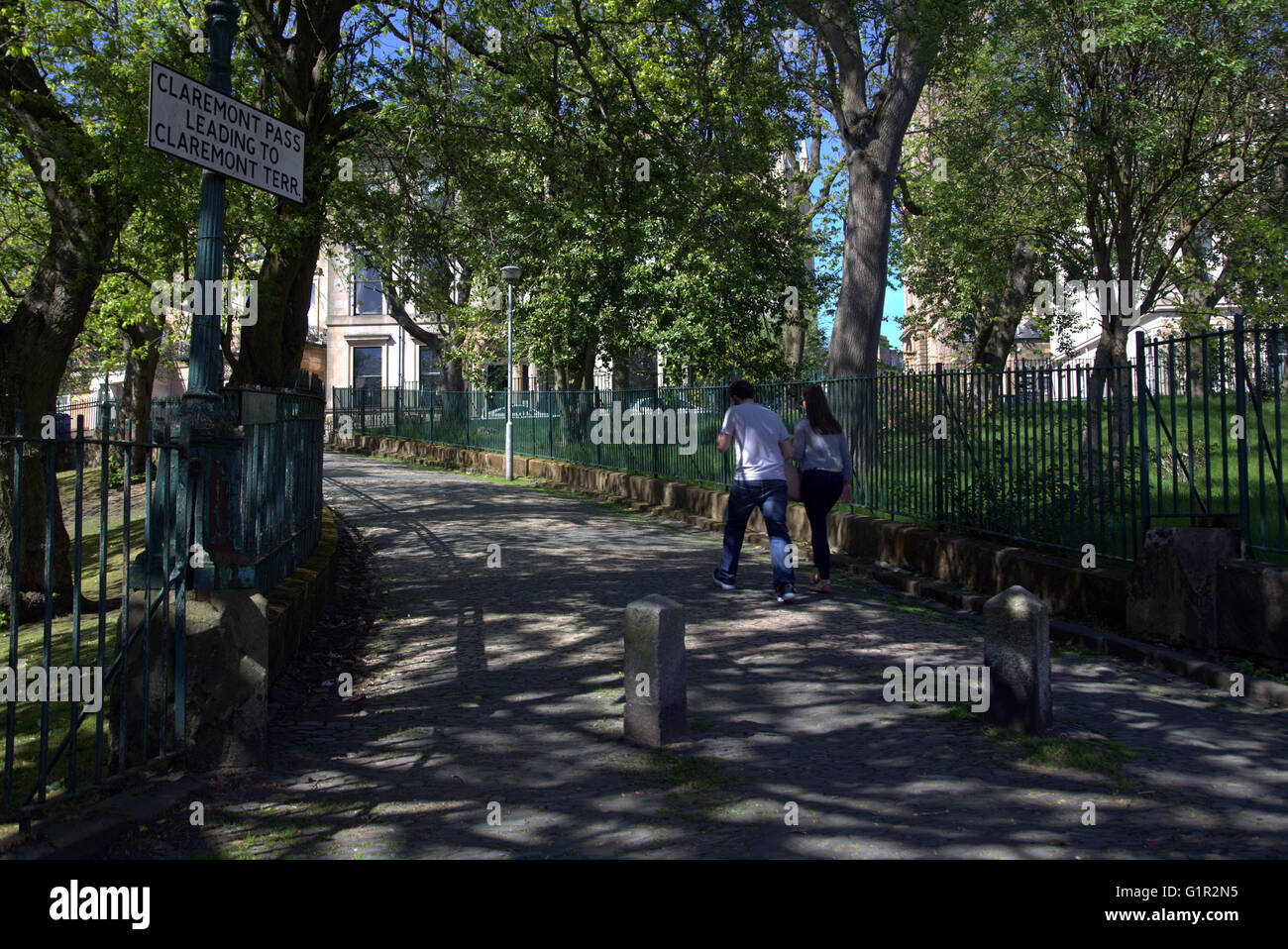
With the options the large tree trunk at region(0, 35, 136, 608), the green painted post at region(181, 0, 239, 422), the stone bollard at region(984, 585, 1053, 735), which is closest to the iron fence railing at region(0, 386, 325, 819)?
the green painted post at region(181, 0, 239, 422)

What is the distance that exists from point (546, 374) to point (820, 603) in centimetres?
2525

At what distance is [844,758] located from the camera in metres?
5.69

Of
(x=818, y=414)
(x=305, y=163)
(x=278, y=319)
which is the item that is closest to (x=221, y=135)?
(x=818, y=414)

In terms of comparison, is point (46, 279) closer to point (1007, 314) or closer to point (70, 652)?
point (70, 652)

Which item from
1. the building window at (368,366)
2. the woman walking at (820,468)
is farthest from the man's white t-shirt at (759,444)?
the building window at (368,366)

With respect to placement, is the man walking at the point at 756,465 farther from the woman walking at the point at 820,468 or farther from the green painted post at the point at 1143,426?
the green painted post at the point at 1143,426

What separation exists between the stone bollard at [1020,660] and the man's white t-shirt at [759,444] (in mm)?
4105

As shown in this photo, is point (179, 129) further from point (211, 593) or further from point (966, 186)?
point (966, 186)

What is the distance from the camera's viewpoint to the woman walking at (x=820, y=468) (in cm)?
1038

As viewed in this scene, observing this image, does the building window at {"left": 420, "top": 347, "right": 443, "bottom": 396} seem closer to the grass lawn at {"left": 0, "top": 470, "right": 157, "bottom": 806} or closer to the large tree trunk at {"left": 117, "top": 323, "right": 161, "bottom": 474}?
the large tree trunk at {"left": 117, "top": 323, "right": 161, "bottom": 474}

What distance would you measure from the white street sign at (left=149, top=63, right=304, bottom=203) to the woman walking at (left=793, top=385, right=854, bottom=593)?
545 cm

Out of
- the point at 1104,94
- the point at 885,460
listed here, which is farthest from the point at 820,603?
the point at 1104,94

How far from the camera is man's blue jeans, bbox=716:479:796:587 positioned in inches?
386

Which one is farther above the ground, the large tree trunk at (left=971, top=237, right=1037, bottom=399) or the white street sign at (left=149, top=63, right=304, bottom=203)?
the large tree trunk at (left=971, top=237, right=1037, bottom=399)
